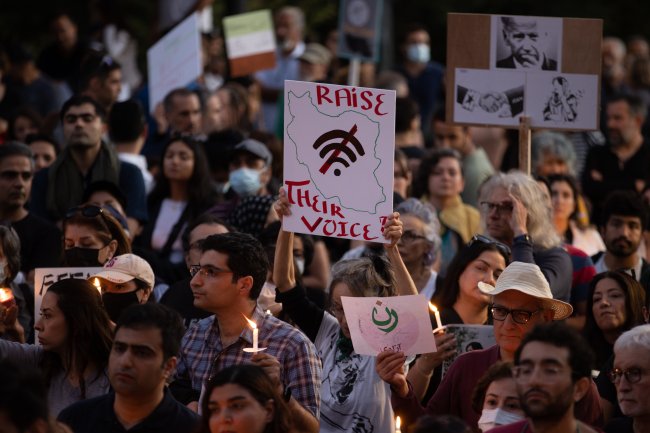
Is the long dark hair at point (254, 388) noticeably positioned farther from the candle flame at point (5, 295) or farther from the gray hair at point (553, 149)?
the gray hair at point (553, 149)

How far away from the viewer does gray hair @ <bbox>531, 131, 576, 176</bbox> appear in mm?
13367

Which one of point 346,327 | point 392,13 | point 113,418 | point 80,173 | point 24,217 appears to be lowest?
point 113,418

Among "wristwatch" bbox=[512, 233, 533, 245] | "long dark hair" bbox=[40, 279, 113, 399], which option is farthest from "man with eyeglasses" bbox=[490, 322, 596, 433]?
"wristwatch" bbox=[512, 233, 533, 245]

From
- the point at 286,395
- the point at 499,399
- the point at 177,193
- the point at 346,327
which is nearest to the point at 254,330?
the point at 286,395

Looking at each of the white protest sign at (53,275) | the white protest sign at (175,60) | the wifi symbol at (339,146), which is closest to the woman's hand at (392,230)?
the wifi symbol at (339,146)

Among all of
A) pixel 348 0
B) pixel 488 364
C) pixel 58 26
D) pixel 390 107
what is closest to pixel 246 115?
pixel 348 0

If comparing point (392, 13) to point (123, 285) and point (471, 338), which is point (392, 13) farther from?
point (471, 338)

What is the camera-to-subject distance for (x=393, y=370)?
785 centimetres

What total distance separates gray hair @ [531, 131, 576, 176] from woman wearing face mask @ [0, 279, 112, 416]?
6.13 metres

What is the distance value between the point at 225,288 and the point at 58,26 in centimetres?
948

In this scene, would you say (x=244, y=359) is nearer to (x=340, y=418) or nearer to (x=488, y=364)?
(x=340, y=418)

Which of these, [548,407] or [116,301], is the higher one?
[116,301]

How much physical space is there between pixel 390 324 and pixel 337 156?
1094mm

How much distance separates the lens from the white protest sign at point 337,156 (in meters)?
8.54
